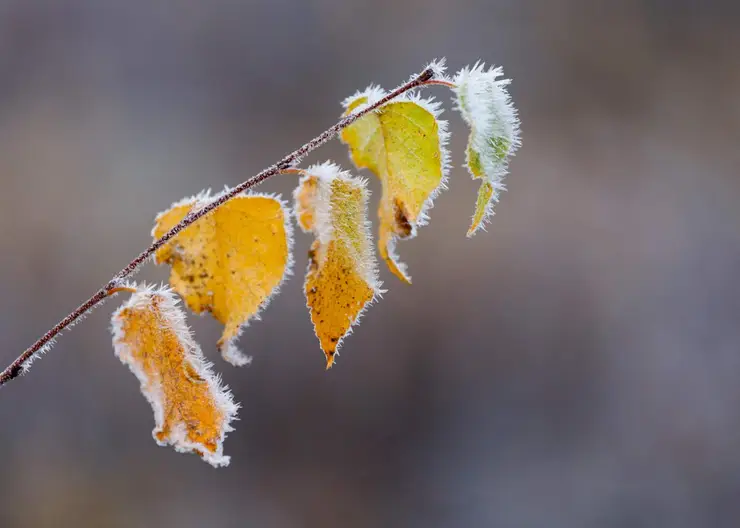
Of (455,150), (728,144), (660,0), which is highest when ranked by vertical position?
(660,0)

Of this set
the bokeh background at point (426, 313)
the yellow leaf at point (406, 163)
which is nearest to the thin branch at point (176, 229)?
the yellow leaf at point (406, 163)

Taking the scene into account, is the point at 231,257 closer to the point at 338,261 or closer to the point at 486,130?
the point at 338,261

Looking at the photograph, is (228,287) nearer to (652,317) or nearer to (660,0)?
(652,317)

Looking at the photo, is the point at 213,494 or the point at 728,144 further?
the point at 728,144

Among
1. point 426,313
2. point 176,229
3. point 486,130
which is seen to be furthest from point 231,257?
point 426,313

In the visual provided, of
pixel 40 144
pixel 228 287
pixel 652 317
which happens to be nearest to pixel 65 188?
pixel 40 144

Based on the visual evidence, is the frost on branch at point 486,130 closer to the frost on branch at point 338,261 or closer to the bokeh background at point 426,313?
the frost on branch at point 338,261

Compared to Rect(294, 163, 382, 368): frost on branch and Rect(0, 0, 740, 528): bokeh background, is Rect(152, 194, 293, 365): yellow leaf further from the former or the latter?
Rect(0, 0, 740, 528): bokeh background
